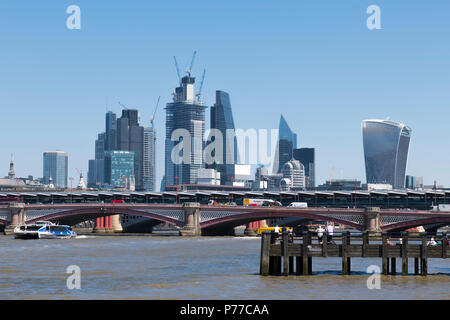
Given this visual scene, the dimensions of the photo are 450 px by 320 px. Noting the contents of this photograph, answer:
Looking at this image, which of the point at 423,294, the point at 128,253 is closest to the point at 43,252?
the point at 128,253

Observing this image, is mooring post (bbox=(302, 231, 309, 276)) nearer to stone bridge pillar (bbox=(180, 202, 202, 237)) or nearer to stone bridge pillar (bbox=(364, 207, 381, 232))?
stone bridge pillar (bbox=(364, 207, 381, 232))

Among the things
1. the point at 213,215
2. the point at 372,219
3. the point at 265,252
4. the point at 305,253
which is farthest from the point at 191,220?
the point at 305,253

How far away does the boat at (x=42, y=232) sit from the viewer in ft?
416

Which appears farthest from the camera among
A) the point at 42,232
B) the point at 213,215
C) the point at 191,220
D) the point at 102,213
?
the point at 102,213

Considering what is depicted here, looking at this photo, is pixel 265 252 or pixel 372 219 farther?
pixel 372 219

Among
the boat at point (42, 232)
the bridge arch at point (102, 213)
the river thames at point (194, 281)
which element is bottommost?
the boat at point (42, 232)

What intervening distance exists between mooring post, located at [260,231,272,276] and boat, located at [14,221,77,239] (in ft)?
262

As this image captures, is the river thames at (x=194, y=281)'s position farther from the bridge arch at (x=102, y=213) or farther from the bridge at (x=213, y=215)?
the bridge arch at (x=102, y=213)

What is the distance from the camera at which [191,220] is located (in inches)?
5659

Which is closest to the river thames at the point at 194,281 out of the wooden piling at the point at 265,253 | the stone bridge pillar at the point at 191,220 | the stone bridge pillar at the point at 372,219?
the wooden piling at the point at 265,253

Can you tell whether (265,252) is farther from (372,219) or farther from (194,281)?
(372,219)

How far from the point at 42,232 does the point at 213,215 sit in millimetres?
33000

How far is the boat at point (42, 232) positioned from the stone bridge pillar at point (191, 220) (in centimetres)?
2149

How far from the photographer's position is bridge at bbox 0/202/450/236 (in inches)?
5295
